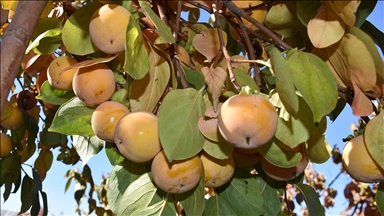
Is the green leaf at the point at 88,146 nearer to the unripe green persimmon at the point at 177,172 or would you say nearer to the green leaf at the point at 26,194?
the unripe green persimmon at the point at 177,172

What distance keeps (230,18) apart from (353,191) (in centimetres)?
386

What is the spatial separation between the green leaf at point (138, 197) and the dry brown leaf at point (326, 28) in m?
0.45

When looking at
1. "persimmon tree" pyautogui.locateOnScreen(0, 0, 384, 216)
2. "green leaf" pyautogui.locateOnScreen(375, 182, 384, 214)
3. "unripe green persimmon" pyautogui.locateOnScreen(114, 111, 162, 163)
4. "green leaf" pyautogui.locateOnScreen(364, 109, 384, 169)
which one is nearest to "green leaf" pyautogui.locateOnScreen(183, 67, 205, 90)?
"persimmon tree" pyautogui.locateOnScreen(0, 0, 384, 216)

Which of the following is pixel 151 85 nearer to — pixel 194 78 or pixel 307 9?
pixel 194 78

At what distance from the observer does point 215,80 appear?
2.53 feet

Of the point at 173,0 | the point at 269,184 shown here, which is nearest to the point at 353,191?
the point at 269,184

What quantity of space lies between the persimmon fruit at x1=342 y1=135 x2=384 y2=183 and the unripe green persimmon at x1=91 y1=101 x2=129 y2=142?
0.47 m

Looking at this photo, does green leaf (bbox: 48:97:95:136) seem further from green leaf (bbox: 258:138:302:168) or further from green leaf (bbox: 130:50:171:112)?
green leaf (bbox: 258:138:302:168)

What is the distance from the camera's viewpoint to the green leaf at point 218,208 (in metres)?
0.92

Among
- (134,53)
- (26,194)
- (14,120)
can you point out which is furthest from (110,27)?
(26,194)

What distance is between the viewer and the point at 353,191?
14.1 ft

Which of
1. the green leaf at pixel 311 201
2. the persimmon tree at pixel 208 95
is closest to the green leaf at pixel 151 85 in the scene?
the persimmon tree at pixel 208 95

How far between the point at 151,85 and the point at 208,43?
204 millimetres

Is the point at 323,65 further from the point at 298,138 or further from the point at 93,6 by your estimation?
the point at 93,6
